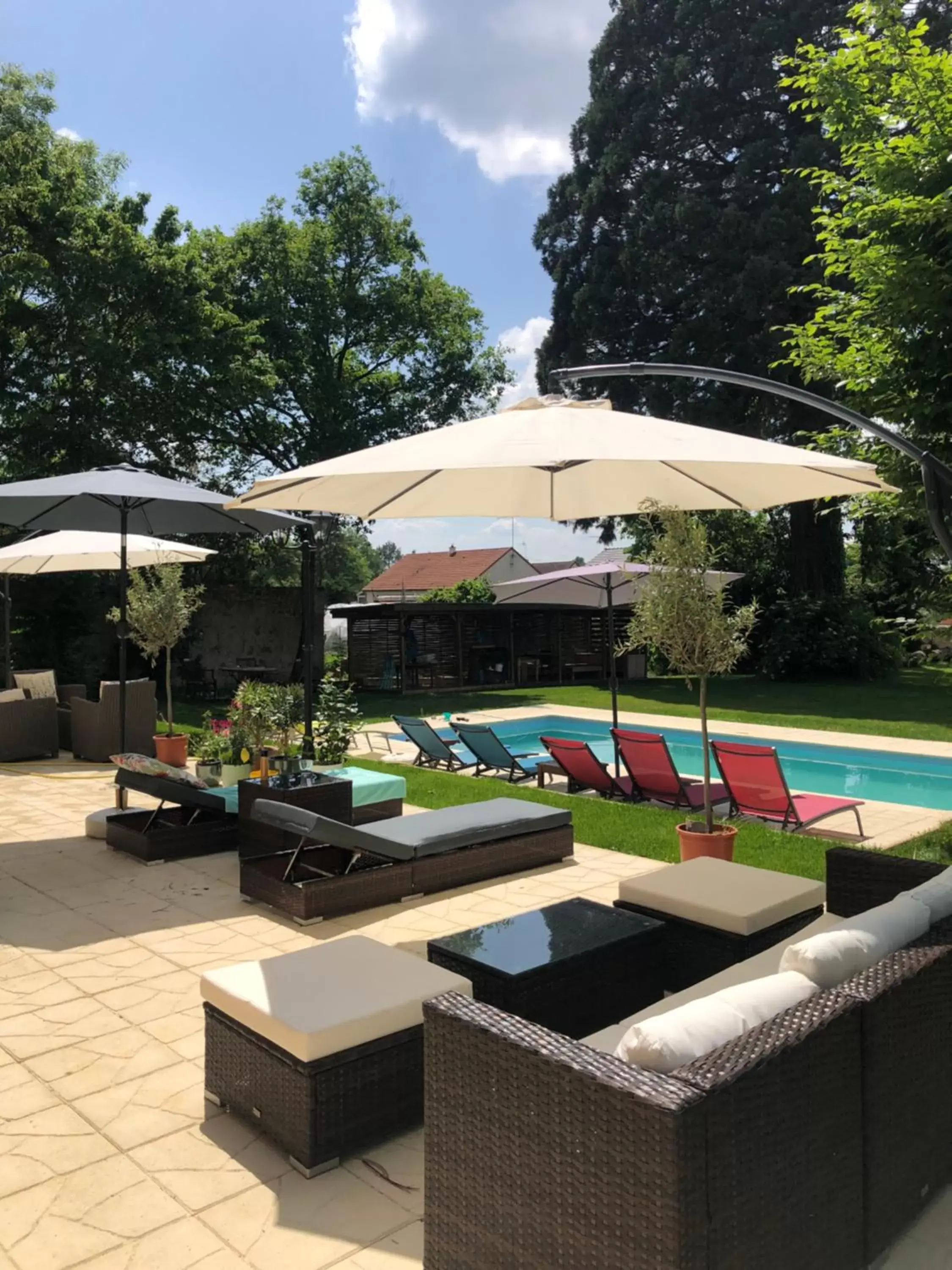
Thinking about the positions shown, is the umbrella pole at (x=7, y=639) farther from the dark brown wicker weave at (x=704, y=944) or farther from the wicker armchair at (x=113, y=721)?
the dark brown wicker weave at (x=704, y=944)

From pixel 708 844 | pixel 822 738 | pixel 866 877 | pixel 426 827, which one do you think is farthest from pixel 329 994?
pixel 822 738

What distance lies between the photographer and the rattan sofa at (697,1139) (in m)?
1.79

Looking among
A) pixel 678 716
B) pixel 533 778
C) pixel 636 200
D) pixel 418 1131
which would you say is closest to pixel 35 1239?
pixel 418 1131

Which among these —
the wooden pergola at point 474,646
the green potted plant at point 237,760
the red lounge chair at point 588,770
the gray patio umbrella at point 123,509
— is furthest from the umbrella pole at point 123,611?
the wooden pergola at point 474,646

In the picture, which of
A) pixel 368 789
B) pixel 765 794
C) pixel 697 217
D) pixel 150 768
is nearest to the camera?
pixel 150 768

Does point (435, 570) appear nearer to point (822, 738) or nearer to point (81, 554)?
point (822, 738)

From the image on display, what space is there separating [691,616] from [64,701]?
9909 mm

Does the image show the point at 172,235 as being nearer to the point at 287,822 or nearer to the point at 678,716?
the point at 678,716

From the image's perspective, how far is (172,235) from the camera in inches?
833

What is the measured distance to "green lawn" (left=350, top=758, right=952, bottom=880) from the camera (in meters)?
6.51

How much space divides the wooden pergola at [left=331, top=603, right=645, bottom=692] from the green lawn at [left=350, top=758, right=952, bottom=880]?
1204 centimetres

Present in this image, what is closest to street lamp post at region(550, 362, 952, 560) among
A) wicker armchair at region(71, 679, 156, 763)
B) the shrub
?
wicker armchair at region(71, 679, 156, 763)

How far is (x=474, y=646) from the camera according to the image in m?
23.3

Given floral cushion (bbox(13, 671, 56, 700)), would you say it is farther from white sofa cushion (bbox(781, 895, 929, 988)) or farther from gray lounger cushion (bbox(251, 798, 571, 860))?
white sofa cushion (bbox(781, 895, 929, 988))
